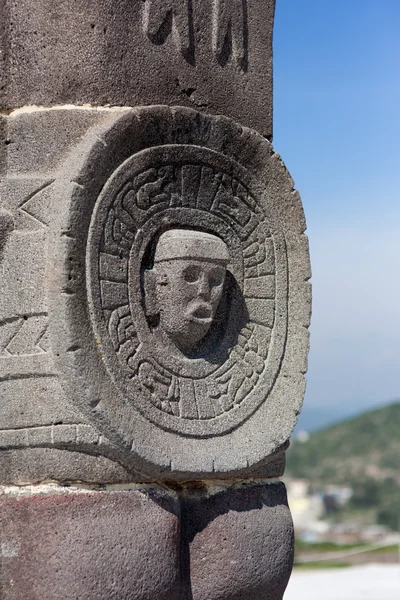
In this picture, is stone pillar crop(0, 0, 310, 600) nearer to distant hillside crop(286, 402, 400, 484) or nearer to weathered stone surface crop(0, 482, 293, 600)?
weathered stone surface crop(0, 482, 293, 600)

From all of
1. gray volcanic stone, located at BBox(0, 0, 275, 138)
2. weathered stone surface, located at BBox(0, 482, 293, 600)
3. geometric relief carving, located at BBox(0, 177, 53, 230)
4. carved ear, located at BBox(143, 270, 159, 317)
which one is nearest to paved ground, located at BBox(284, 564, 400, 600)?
weathered stone surface, located at BBox(0, 482, 293, 600)

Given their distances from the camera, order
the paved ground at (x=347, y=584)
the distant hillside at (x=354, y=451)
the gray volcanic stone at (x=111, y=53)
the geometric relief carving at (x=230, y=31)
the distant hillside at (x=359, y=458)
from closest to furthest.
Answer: the gray volcanic stone at (x=111, y=53)
the geometric relief carving at (x=230, y=31)
the paved ground at (x=347, y=584)
the distant hillside at (x=359, y=458)
the distant hillside at (x=354, y=451)

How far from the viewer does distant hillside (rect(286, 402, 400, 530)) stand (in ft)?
198

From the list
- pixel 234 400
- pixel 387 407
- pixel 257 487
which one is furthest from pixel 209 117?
pixel 387 407

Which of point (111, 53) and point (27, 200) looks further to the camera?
point (111, 53)

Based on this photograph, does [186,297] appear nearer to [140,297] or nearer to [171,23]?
[140,297]

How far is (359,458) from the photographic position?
241ft

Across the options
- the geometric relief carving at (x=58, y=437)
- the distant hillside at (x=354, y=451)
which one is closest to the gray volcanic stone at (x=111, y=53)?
the geometric relief carving at (x=58, y=437)

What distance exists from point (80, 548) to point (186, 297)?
1.09 metres

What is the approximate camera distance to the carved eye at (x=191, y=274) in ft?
13.9

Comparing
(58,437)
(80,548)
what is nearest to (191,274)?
(58,437)

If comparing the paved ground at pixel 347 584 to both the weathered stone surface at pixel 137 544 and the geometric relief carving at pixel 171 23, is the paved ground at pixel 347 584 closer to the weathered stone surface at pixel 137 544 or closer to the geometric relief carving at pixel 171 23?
the weathered stone surface at pixel 137 544

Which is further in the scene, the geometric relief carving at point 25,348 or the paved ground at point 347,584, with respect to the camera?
the paved ground at point 347,584

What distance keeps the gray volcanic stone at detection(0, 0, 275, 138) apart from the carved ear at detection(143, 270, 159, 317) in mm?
718
